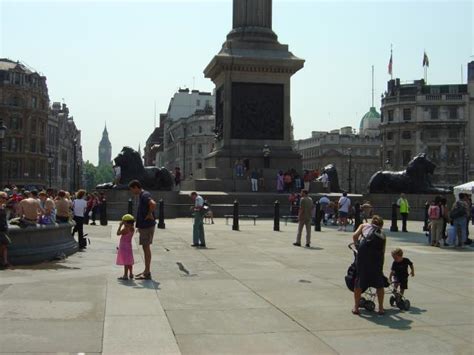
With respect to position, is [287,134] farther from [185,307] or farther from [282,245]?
[185,307]

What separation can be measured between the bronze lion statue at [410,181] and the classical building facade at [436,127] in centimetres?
7053

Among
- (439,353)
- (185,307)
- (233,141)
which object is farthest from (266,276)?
(233,141)

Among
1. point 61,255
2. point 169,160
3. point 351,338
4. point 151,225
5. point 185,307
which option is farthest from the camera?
point 169,160

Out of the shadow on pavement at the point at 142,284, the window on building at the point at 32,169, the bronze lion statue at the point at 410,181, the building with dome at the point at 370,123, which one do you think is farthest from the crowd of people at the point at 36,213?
the building with dome at the point at 370,123

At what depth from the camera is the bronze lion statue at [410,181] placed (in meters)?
37.8

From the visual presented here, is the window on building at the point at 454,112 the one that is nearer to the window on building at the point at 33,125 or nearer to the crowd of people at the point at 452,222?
the window on building at the point at 33,125

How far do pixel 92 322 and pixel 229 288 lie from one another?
354 centimetres

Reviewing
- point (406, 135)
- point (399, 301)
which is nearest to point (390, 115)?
point (406, 135)

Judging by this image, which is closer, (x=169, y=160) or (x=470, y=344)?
(x=470, y=344)

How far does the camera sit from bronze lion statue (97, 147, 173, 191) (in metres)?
35.3

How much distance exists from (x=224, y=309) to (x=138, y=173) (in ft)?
85.8

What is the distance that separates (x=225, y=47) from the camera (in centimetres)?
4047

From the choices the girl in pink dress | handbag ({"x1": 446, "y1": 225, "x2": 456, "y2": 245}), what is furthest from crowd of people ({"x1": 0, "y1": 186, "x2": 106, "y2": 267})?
handbag ({"x1": 446, "y1": 225, "x2": 456, "y2": 245})

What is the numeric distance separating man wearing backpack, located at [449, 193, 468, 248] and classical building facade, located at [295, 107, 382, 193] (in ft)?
380
